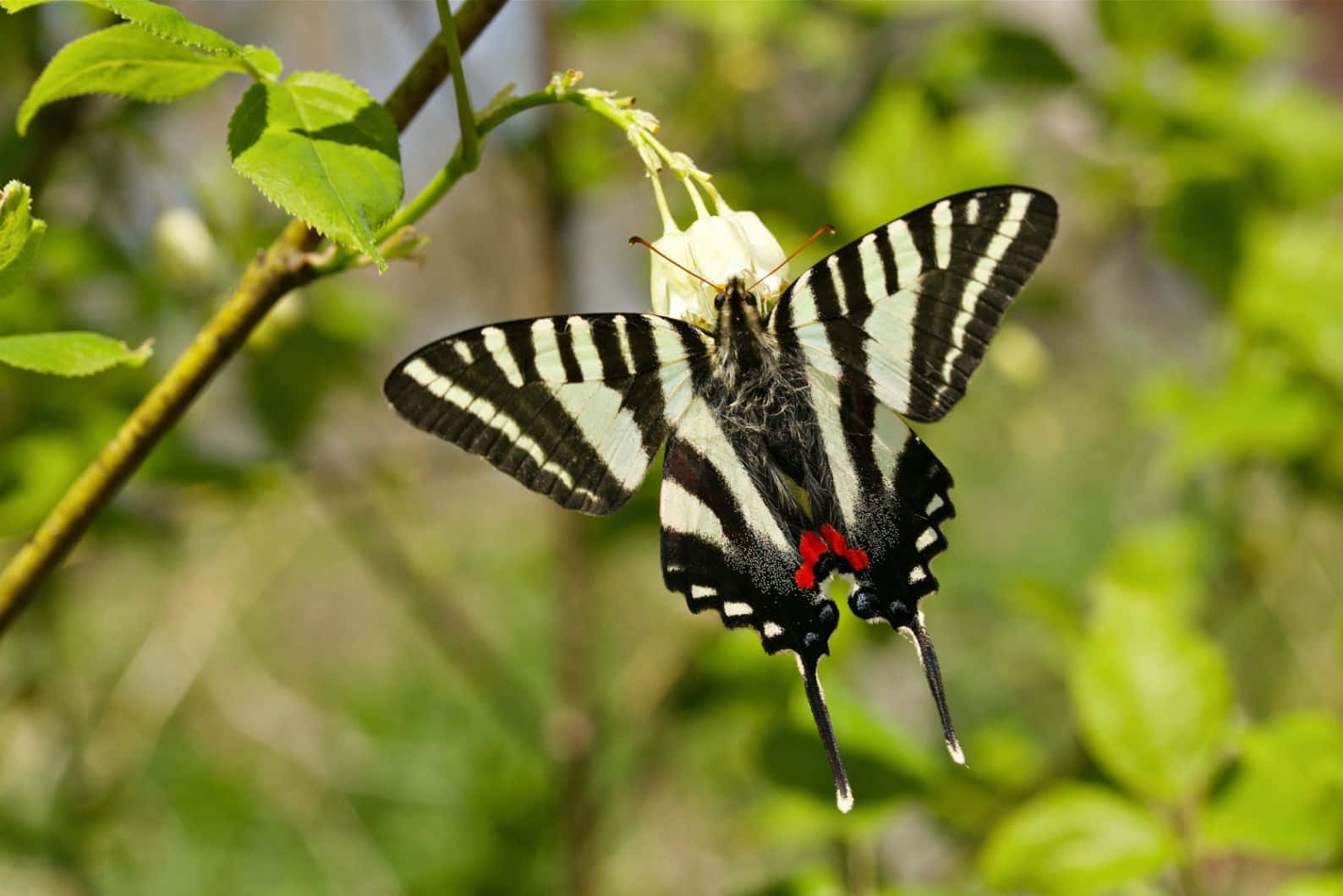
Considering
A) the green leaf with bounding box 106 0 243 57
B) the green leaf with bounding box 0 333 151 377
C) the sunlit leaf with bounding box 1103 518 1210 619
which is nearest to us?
the green leaf with bounding box 106 0 243 57

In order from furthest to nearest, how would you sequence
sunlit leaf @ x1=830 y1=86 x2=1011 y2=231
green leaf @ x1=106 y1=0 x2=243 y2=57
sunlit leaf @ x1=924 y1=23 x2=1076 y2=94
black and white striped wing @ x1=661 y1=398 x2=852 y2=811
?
sunlit leaf @ x1=924 y1=23 x2=1076 y2=94, sunlit leaf @ x1=830 y1=86 x2=1011 y2=231, black and white striped wing @ x1=661 y1=398 x2=852 y2=811, green leaf @ x1=106 y1=0 x2=243 y2=57

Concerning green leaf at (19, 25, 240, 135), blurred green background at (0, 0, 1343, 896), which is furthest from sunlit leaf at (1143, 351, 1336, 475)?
green leaf at (19, 25, 240, 135)

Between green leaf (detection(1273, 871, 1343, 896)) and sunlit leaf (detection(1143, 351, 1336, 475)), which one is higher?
sunlit leaf (detection(1143, 351, 1336, 475))

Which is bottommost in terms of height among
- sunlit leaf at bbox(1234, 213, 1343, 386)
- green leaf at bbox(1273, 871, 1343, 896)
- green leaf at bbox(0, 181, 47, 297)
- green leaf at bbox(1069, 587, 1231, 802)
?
green leaf at bbox(1273, 871, 1343, 896)

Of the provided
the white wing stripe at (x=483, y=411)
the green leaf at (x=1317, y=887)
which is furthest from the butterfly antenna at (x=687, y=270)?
the green leaf at (x=1317, y=887)

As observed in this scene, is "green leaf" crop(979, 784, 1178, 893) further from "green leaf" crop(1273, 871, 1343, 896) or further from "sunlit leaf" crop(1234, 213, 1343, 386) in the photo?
"sunlit leaf" crop(1234, 213, 1343, 386)

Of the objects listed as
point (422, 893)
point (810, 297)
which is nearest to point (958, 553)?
point (422, 893)
